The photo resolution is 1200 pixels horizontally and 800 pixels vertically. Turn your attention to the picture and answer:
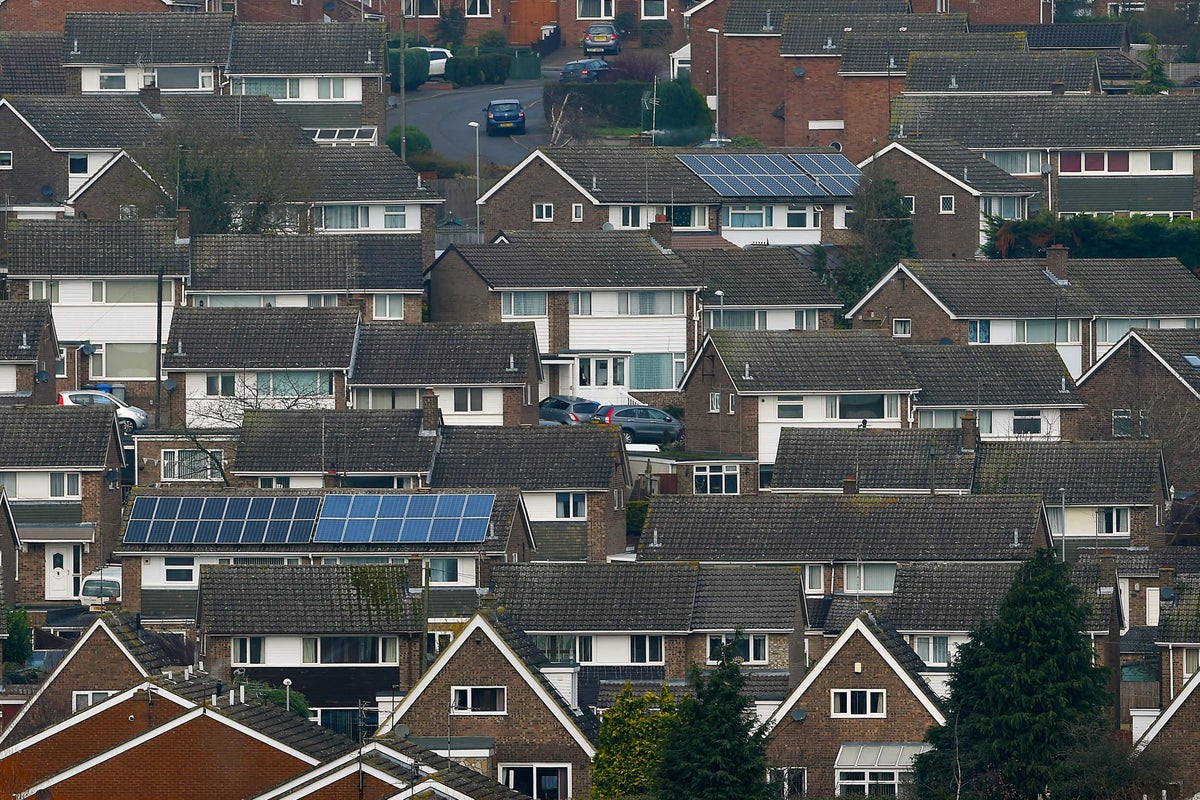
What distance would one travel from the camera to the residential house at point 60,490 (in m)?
73.1

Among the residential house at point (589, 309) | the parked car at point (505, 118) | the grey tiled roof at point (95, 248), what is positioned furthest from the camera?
the parked car at point (505, 118)

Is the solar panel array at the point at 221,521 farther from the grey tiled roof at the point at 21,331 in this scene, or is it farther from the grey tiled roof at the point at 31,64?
the grey tiled roof at the point at 31,64

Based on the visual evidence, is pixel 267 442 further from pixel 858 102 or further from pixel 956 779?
pixel 858 102

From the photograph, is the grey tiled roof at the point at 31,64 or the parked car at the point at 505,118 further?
the parked car at the point at 505,118

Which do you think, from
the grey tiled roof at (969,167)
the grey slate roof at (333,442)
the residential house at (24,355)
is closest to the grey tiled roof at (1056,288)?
the grey tiled roof at (969,167)

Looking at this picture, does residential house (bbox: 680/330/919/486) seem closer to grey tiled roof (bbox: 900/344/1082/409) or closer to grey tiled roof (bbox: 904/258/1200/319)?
grey tiled roof (bbox: 900/344/1082/409)

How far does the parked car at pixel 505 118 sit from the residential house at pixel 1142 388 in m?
29.4

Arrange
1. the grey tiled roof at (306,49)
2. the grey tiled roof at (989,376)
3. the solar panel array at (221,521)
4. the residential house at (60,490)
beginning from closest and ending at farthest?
the solar panel array at (221,521) → the residential house at (60,490) → the grey tiled roof at (989,376) → the grey tiled roof at (306,49)

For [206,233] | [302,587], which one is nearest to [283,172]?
[206,233]

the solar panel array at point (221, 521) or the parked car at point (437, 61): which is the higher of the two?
the parked car at point (437, 61)

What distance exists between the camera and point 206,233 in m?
88.4

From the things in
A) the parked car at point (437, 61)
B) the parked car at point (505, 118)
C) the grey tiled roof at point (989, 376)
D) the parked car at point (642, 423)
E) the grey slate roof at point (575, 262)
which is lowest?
the parked car at point (642, 423)

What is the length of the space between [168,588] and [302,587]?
6.47 m

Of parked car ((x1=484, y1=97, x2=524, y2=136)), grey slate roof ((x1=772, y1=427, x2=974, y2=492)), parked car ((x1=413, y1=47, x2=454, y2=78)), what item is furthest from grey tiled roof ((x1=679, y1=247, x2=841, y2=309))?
parked car ((x1=413, y1=47, x2=454, y2=78))
